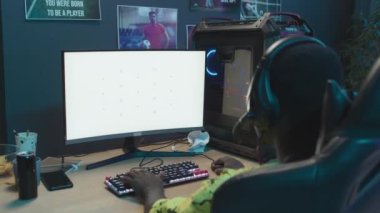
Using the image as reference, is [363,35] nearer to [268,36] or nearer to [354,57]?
[354,57]

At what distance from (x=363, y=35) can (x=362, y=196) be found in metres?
2.59

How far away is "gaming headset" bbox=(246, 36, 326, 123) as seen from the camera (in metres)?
0.76

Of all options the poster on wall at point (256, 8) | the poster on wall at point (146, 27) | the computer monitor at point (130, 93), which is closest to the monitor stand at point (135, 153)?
the computer monitor at point (130, 93)

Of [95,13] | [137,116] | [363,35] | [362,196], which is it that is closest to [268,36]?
[137,116]

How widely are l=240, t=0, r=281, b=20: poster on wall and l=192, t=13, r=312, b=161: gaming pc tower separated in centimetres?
42

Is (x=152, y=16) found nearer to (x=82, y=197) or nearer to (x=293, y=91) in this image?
(x=82, y=197)

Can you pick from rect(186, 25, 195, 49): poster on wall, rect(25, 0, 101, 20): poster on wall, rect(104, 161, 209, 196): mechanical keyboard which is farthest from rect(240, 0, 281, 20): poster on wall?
rect(104, 161, 209, 196): mechanical keyboard

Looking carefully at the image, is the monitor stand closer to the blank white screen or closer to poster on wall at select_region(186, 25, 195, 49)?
the blank white screen

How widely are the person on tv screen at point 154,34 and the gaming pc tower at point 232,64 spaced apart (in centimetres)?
15

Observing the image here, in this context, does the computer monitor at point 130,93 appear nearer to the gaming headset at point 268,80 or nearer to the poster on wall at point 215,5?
the poster on wall at point 215,5

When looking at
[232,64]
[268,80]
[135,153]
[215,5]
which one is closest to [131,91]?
[135,153]

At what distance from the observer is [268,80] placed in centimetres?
77

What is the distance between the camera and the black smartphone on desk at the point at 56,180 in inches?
57.7

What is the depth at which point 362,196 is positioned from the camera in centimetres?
64
